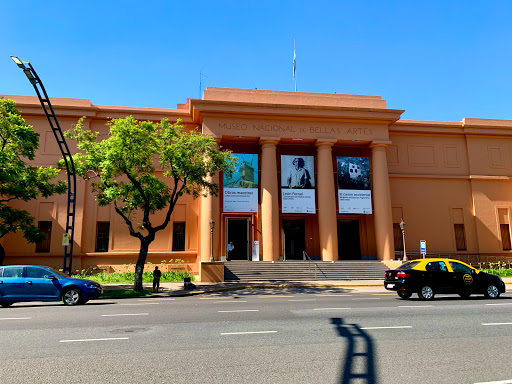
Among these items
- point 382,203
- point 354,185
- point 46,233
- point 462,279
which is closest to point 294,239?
point 354,185

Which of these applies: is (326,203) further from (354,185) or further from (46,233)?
(46,233)

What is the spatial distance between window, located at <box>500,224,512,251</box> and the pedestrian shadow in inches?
1232

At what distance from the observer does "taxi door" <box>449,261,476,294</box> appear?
47.2 feet

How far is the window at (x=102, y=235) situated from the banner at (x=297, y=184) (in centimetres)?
1381

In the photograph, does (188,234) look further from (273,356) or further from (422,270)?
(273,356)

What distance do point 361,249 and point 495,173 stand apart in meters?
14.7

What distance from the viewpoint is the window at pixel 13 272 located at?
13.7 metres

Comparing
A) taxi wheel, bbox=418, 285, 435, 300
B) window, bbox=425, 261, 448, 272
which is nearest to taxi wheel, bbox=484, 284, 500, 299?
window, bbox=425, 261, 448, 272

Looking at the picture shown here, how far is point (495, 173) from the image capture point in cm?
3372

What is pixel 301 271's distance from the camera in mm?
25578

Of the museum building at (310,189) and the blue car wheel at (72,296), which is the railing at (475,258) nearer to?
the museum building at (310,189)

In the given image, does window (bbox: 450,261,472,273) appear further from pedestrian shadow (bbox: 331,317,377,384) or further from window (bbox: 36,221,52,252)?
window (bbox: 36,221,52,252)

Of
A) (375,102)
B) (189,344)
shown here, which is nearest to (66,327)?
(189,344)

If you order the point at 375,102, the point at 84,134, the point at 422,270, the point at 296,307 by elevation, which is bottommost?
the point at 296,307
